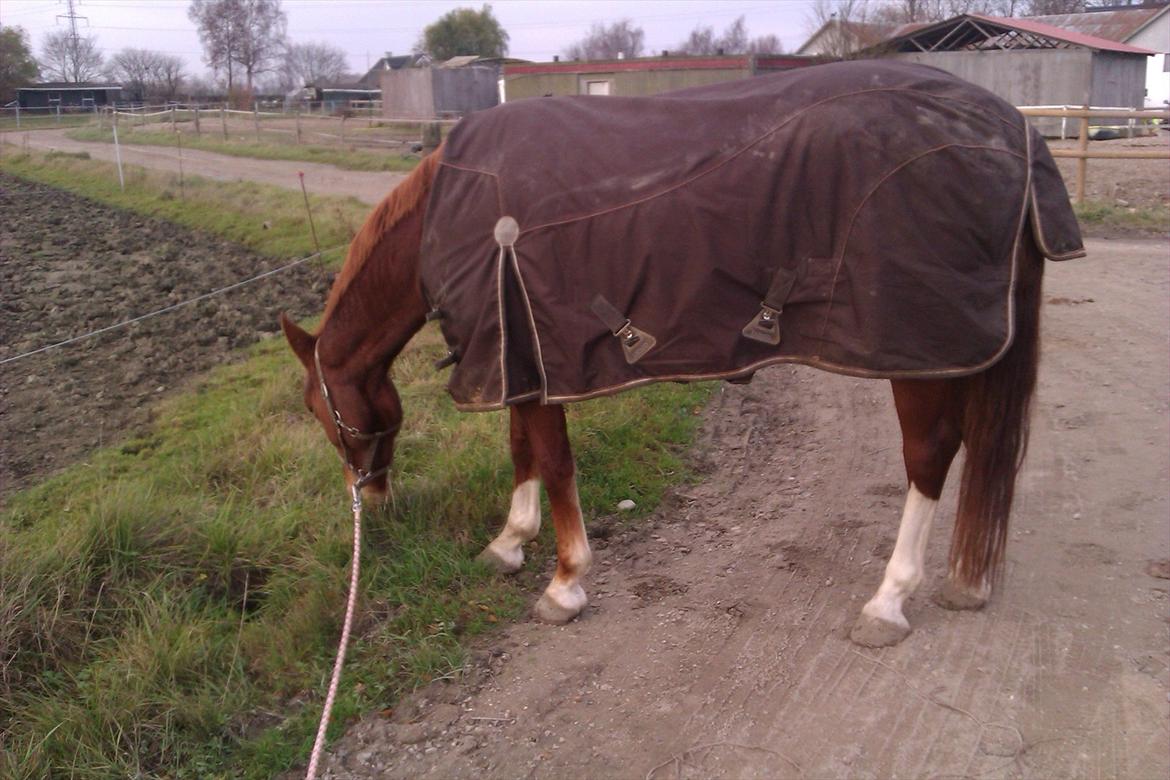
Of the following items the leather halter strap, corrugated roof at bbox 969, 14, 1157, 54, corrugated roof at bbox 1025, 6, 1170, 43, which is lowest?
the leather halter strap

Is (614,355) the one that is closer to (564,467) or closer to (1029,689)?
(564,467)

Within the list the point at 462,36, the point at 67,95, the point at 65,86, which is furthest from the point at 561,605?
the point at 462,36

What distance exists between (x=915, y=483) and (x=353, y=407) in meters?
2.10

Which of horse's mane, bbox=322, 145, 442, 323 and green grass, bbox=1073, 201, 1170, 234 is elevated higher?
horse's mane, bbox=322, 145, 442, 323

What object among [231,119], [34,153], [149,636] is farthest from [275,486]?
[231,119]

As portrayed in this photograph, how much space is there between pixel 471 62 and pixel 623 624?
45613mm

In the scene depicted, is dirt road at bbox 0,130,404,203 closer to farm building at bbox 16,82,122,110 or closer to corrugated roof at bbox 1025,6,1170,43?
farm building at bbox 16,82,122,110

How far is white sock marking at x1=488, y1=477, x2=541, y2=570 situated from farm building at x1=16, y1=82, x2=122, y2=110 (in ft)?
108

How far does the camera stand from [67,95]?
121 feet

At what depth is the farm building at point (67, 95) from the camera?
32.5 m

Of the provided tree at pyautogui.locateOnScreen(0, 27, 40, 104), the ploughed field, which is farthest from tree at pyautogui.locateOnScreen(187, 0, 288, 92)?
the ploughed field

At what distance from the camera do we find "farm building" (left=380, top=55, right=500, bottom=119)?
1475 inches

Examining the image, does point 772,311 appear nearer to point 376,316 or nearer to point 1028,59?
point 376,316

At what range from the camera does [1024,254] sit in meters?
3.19
